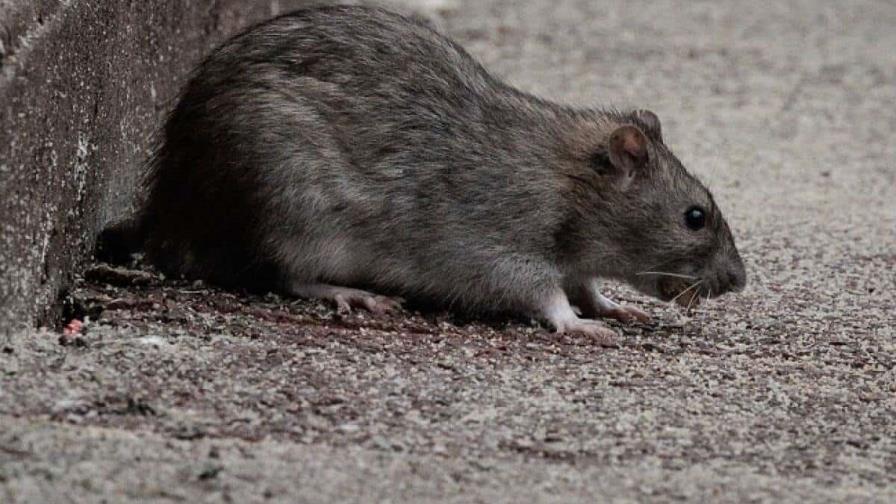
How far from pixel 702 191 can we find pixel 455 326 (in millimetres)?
1046

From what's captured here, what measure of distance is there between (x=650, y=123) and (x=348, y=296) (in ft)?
4.35

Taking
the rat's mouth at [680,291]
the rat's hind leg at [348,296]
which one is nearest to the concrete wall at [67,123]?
the rat's hind leg at [348,296]

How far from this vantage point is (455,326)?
522cm

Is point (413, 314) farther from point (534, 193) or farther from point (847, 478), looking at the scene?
point (847, 478)

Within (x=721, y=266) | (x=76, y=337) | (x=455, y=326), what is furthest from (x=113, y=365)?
(x=721, y=266)

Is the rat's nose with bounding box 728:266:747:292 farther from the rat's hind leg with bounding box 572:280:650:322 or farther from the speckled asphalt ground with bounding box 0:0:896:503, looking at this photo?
the rat's hind leg with bounding box 572:280:650:322

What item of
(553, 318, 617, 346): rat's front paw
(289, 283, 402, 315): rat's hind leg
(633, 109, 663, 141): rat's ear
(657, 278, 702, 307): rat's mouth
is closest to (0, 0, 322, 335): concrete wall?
(289, 283, 402, 315): rat's hind leg

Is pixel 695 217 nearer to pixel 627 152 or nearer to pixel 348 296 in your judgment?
pixel 627 152

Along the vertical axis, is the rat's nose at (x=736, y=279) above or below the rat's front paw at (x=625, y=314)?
above

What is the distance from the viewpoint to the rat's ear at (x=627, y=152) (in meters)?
5.39

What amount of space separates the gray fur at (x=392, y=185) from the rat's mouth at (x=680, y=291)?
0.16 feet

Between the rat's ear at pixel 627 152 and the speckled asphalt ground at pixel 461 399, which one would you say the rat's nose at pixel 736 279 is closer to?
the speckled asphalt ground at pixel 461 399

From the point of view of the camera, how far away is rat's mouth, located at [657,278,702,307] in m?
5.48

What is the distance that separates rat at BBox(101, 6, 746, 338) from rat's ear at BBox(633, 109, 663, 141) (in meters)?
0.10
